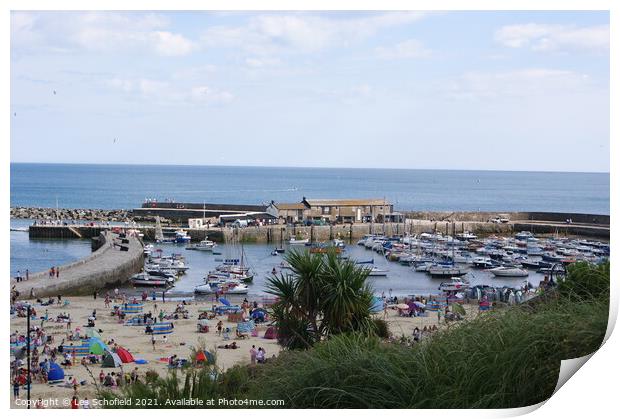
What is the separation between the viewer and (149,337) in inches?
559

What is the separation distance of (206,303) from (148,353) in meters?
6.10

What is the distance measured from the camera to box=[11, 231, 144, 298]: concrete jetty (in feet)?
60.7

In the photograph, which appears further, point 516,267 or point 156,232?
point 156,232

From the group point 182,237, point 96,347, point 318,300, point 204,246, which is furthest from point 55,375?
point 182,237

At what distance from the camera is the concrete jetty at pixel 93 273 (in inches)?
728

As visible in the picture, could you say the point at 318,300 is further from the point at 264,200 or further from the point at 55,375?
the point at 264,200

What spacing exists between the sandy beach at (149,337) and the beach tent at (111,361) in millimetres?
96

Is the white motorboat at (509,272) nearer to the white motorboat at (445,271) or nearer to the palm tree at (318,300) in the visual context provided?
the white motorboat at (445,271)

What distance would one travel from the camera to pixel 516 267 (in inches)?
1040

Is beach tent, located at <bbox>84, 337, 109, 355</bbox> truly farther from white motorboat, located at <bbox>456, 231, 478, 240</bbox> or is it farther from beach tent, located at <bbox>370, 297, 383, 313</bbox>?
white motorboat, located at <bbox>456, 231, 478, 240</bbox>

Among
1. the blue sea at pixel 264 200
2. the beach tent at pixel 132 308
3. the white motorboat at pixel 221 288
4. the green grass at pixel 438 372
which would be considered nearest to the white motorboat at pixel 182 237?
the blue sea at pixel 264 200
